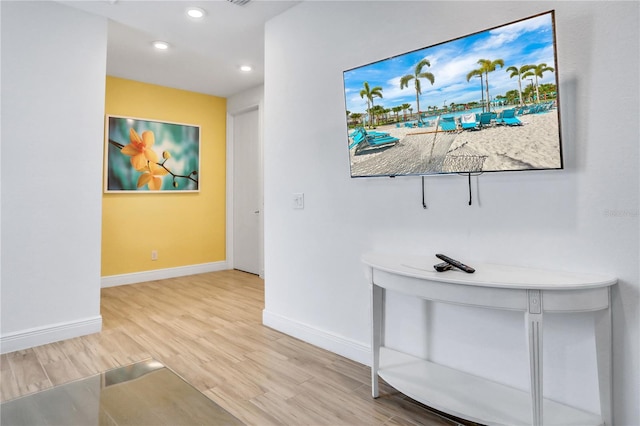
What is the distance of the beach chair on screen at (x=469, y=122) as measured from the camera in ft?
5.73

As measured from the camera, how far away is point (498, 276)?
1.54 m

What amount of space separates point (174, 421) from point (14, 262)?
2.31 meters

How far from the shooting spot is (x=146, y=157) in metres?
4.73

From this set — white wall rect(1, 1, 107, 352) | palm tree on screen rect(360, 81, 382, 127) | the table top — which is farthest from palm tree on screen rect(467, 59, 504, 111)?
white wall rect(1, 1, 107, 352)

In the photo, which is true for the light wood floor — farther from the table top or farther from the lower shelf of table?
the table top

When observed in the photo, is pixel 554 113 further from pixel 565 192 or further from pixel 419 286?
pixel 419 286

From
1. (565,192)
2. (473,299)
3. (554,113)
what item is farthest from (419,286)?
(554,113)

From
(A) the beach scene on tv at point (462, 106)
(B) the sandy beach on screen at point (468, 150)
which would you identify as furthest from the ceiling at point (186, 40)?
(B) the sandy beach on screen at point (468, 150)

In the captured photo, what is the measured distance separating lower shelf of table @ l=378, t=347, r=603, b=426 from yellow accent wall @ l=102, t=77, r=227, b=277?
378cm

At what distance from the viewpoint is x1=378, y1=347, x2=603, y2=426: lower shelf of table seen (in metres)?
1.53

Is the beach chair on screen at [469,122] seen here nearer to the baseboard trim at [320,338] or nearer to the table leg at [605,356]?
the table leg at [605,356]

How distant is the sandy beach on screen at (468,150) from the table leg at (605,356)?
2.10ft

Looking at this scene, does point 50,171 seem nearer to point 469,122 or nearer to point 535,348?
point 469,122

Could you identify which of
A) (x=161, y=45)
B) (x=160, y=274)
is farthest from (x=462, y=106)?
(x=160, y=274)
